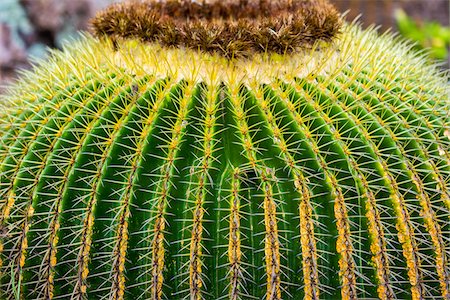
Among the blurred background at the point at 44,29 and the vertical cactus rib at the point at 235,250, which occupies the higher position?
the vertical cactus rib at the point at 235,250

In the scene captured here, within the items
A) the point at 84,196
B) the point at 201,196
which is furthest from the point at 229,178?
the point at 84,196

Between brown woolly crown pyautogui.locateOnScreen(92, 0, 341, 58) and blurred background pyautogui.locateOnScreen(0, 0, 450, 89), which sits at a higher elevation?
brown woolly crown pyautogui.locateOnScreen(92, 0, 341, 58)

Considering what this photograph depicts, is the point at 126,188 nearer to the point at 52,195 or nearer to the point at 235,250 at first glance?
the point at 52,195

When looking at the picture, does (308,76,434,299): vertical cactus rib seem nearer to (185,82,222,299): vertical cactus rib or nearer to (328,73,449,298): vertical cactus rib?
(328,73,449,298): vertical cactus rib

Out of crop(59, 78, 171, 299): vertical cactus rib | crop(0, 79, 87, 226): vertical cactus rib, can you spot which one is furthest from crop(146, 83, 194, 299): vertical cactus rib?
crop(0, 79, 87, 226): vertical cactus rib

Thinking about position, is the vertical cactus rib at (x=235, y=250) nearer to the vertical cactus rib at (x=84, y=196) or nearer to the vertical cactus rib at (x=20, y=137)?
the vertical cactus rib at (x=84, y=196)

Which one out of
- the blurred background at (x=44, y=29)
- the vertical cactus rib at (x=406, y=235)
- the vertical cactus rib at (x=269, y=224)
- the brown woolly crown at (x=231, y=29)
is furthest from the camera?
the blurred background at (x=44, y=29)

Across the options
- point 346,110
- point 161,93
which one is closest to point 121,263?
point 161,93

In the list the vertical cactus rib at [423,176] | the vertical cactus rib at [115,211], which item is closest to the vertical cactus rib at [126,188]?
the vertical cactus rib at [115,211]
